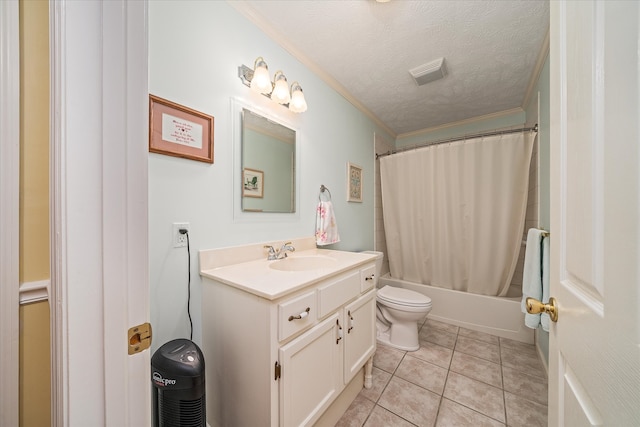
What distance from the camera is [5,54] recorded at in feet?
2.26

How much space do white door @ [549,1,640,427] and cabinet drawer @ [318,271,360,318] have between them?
2.46 ft

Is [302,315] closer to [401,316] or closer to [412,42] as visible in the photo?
[401,316]

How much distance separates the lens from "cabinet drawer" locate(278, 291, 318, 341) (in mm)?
837

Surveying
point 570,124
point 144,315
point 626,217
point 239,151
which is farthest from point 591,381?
point 239,151

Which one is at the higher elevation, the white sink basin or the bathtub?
the white sink basin

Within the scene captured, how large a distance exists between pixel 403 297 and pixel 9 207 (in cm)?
222

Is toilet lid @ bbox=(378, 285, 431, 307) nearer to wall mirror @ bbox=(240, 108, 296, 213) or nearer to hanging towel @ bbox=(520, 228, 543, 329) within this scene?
hanging towel @ bbox=(520, 228, 543, 329)

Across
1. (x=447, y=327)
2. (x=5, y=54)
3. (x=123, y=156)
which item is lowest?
(x=447, y=327)

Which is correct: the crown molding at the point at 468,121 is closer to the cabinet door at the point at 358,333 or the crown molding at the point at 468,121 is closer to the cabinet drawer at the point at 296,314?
the cabinet door at the point at 358,333

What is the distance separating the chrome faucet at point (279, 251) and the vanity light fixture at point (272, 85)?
3.14ft

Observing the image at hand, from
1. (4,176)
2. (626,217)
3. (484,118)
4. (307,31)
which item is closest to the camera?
(626,217)

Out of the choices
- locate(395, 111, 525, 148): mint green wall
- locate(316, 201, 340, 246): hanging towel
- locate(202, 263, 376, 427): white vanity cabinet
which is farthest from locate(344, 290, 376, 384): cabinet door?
locate(395, 111, 525, 148): mint green wall

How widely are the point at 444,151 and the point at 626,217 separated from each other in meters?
2.40

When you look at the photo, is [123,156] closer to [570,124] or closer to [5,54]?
[5,54]
